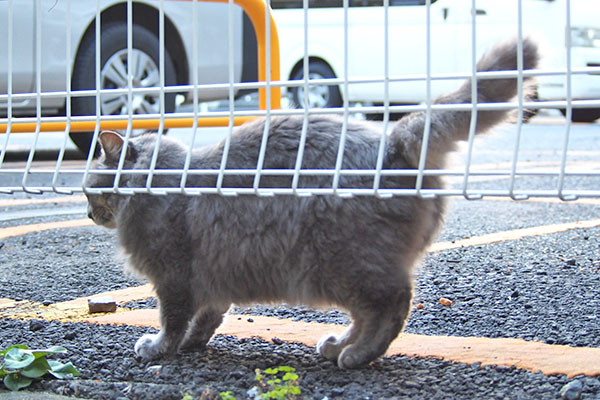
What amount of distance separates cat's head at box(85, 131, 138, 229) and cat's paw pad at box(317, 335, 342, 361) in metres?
0.84

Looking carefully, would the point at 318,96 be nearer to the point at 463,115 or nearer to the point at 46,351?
the point at 463,115

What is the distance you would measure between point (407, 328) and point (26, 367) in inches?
49.8

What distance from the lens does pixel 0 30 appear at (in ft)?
13.9

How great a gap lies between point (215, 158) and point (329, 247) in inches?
20.6

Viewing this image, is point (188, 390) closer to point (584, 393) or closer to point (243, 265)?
point (243, 265)

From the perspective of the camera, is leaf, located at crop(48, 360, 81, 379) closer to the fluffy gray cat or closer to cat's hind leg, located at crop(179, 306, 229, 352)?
the fluffy gray cat

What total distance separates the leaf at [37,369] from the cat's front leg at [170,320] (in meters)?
0.35

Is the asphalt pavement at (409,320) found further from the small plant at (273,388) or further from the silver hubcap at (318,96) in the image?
the silver hubcap at (318,96)

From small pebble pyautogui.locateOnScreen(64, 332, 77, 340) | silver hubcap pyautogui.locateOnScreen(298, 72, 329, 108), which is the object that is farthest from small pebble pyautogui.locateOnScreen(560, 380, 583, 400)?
silver hubcap pyautogui.locateOnScreen(298, 72, 329, 108)

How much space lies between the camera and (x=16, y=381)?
7.27ft

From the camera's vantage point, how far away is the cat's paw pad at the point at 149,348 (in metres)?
2.52

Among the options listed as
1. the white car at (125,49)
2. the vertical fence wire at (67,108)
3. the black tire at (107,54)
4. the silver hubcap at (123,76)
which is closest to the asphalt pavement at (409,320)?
the vertical fence wire at (67,108)

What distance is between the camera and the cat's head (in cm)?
274

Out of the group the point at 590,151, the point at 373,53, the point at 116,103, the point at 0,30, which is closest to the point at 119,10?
the point at 116,103
